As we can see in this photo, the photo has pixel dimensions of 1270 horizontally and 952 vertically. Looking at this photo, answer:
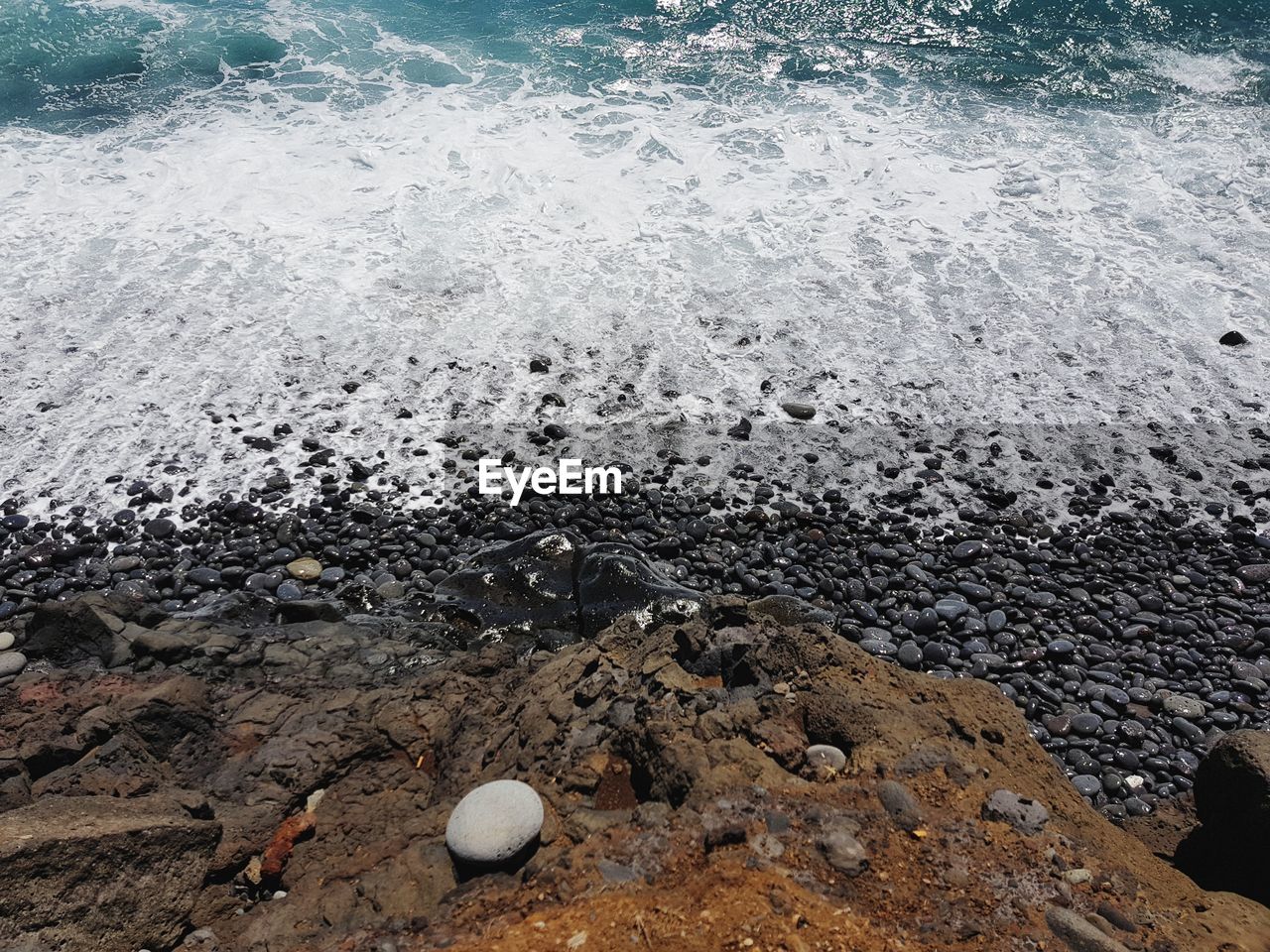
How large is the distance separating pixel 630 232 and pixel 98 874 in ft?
33.7

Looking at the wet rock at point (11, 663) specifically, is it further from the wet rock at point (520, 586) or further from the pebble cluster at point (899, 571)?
the wet rock at point (520, 586)

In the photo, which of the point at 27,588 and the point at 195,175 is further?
the point at 195,175

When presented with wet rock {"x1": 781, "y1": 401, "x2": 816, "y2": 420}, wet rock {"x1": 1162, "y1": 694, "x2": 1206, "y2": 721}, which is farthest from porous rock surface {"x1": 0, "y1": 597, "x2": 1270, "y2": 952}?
wet rock {"x1": 781, "y1": 401, "x2": 816, "y2": 420}

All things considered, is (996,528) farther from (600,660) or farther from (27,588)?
(27,588)

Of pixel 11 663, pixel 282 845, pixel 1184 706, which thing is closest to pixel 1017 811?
pixel 1184 706

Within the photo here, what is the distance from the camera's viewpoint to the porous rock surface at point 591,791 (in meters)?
3.76

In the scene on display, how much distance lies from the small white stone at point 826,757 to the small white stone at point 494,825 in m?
1.57

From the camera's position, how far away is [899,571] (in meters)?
7.21

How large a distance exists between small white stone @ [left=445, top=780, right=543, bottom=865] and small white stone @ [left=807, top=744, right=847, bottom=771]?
157 centimetres

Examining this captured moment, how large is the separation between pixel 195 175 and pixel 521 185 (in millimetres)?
5254

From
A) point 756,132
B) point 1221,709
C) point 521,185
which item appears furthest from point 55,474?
point 756,132

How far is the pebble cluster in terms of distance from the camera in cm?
616

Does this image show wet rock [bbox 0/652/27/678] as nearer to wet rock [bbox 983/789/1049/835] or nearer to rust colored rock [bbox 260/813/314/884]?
rust colored rock [bbox 260/813/314/884]

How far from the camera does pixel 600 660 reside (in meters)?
5.68
